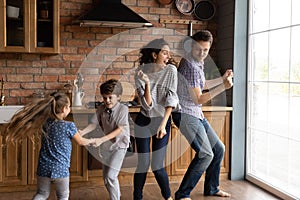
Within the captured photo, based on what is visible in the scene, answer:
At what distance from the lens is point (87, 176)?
3777 millimetres

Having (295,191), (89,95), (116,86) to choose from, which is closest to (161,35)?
(89,95)

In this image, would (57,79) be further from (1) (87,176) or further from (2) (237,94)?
(2) (237,94)

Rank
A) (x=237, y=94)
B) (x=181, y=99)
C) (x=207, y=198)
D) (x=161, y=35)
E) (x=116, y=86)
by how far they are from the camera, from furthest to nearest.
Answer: (x=161, y=35) → (x=237, y=94) → (x=207, y=198) → (x=181, y=99) → (x=116, y=86)

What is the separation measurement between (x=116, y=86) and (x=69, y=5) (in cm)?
157

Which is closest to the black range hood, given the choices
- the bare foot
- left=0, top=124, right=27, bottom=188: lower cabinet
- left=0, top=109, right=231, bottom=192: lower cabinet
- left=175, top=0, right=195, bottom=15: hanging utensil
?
left=175, top=0, right=195, bottom=15: hanging utensil

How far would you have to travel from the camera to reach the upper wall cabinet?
3.76 metres

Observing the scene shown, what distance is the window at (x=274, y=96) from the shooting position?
335cm

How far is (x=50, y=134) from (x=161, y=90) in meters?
0.93

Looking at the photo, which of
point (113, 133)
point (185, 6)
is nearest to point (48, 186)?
point (113, 133)

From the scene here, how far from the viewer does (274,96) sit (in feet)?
11.9

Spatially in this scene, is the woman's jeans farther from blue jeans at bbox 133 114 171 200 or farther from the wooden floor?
the wooden floor

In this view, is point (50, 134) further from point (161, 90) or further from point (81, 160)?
point (81, 160)

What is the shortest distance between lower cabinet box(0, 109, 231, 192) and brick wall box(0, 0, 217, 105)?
609 millimetres

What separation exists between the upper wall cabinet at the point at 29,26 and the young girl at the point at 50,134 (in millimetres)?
1390
